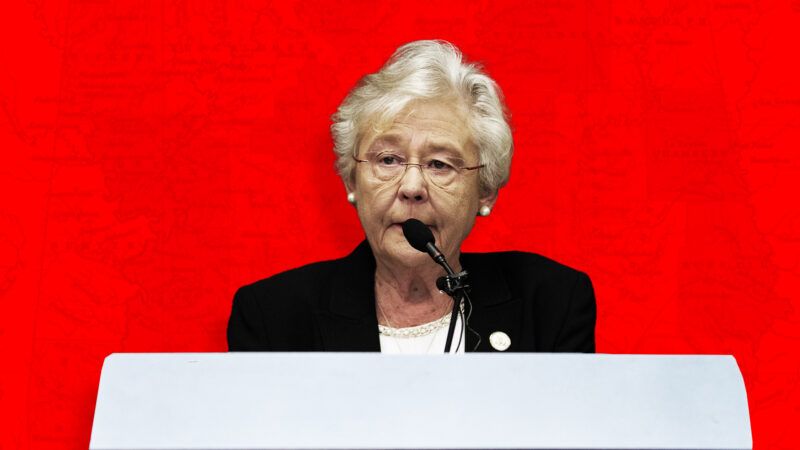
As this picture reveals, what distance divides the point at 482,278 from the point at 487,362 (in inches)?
46.2

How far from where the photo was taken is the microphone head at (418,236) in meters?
2.26

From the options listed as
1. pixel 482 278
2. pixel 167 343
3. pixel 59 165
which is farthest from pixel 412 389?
pixel 59 165

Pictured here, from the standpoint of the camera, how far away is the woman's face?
2.55 m

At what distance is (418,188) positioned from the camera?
2.54 meters

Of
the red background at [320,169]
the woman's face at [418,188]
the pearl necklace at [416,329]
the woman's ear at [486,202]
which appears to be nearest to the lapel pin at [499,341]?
the pearl necklace at [416,329]

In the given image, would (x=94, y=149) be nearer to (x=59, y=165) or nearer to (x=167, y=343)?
(x=59, y=165)

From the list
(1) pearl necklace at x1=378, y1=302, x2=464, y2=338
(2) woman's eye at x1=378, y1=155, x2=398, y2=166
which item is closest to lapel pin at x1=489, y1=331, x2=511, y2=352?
(1) pearl necklace at x1=378, y1=302, x2=464, y2=338

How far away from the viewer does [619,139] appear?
3279 millimetres

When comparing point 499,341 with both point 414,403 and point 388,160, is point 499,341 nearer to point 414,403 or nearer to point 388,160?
point 388,160

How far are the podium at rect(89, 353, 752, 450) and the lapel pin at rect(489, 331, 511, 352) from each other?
944 mm

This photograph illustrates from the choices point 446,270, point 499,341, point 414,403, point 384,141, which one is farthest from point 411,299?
point 414,403

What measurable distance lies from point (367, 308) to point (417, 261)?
203 mm

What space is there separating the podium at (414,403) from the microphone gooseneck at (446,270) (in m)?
0.40

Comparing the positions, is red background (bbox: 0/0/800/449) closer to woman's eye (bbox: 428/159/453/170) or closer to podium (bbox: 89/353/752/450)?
woman's eye (bbox: 428/159/453/170)
